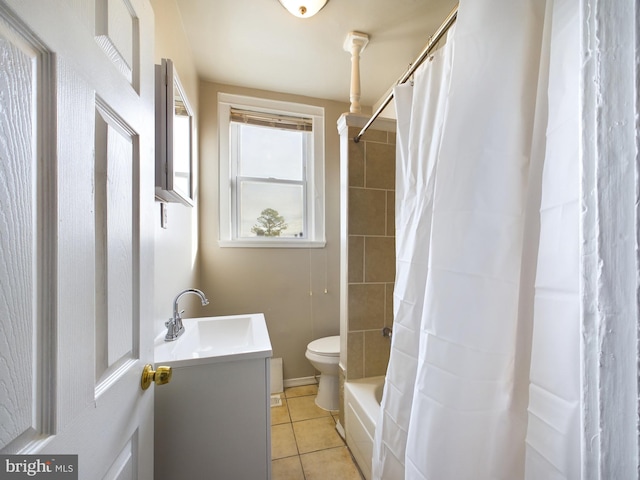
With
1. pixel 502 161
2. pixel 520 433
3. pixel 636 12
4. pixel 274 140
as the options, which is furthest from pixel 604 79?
pixel 274 140

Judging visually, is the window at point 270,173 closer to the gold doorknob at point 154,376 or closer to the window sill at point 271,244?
the window sill at point 271,244

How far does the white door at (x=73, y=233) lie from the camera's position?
315 millimetres

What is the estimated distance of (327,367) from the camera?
5.74 feet

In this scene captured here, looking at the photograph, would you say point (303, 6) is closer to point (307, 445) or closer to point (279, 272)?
point (279, 272)

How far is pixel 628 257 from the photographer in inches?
9.8

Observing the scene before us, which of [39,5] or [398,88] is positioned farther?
[398,88]

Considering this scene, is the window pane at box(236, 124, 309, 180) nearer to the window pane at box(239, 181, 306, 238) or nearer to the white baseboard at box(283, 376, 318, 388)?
the window pane at box(239, 181, 306, 238)

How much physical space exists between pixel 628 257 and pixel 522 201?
329 mm

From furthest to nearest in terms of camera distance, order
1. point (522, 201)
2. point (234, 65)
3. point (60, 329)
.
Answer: point (234, 65) < point (522, 201) < point (60, 329)

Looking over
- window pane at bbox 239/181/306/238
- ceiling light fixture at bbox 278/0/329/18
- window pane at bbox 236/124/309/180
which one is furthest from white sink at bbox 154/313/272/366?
ceiling light fixture at bbox 278/0/329/18

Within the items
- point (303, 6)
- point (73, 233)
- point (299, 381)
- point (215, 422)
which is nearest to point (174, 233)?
point (215, 422)

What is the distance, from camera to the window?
6.95 ft

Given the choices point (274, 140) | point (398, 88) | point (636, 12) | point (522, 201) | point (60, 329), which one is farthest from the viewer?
point (274, 140)

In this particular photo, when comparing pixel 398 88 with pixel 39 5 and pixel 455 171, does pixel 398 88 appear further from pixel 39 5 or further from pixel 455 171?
pixel 39 5
